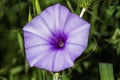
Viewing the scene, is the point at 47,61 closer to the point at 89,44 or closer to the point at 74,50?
the point at 74,50

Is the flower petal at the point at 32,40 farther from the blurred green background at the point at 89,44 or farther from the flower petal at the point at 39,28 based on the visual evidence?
the blurred green background at the point at 89,44

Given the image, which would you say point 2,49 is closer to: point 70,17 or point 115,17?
point 115,17

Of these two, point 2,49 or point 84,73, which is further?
point 2,49

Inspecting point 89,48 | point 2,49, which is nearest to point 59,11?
point 89,48

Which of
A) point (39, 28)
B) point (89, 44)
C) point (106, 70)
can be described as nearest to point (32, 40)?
point (39, 28)

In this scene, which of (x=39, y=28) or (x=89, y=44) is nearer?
(x=39, y=28)

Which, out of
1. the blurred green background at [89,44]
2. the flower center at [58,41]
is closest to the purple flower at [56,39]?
the flower center at [58,41]

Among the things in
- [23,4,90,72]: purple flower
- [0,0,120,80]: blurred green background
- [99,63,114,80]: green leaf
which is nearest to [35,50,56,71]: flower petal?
[23,4,90,72]: purple flower
